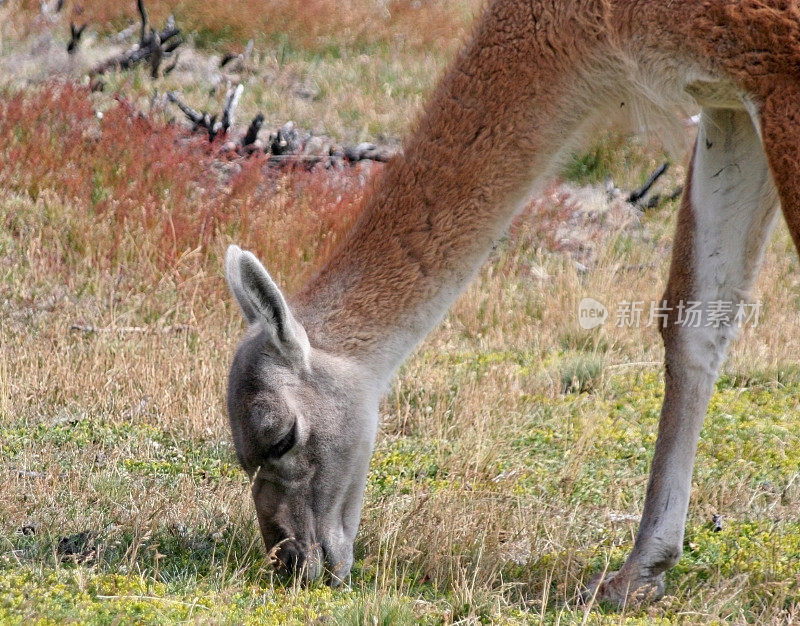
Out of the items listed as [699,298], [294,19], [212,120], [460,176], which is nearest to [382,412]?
[699,298]

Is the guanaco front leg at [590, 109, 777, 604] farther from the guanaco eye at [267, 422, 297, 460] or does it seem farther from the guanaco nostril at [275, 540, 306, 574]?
the guanaco eye at [267, 422, 297, 460]

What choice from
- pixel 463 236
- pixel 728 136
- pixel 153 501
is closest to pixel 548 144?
pixel 463 236

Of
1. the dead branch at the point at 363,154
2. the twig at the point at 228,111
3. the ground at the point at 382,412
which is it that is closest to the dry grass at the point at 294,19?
the ground at the point at 382,412

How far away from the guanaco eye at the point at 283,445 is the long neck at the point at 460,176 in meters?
0.36

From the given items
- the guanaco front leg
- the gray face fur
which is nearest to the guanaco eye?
the gray face fur

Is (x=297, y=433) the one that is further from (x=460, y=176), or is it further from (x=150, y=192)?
(x=150, y=192)

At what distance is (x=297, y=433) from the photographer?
4121mm

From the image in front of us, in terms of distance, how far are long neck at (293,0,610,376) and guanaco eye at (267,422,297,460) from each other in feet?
1.19

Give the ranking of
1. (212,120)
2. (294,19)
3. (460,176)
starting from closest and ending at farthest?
(460,176), (212,120), (294,19)

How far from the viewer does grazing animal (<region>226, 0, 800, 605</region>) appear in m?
3.92

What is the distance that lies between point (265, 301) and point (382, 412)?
114 inches

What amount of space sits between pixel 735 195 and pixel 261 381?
7.18 ft

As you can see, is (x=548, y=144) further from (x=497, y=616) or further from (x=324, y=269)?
(x=497, y=616)

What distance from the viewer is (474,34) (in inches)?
166
